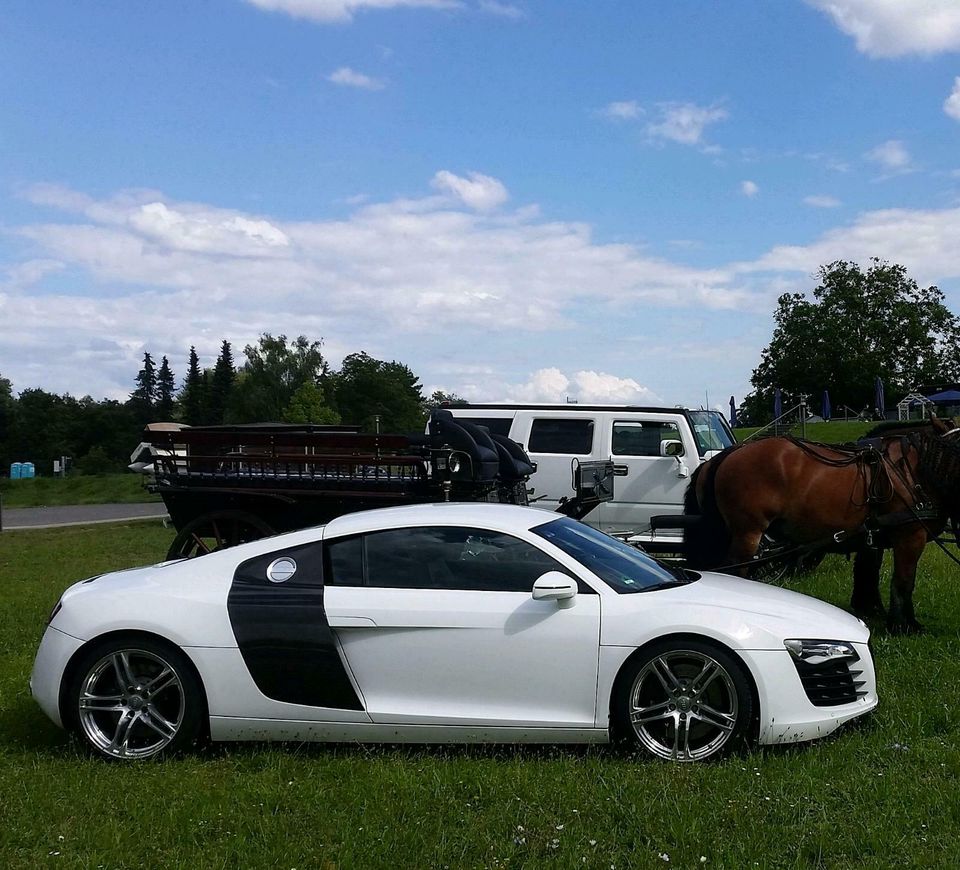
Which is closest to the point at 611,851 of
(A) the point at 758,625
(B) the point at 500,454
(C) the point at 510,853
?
(C) the point at 510,853

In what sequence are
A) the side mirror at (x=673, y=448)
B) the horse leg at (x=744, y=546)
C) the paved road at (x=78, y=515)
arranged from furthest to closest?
the paved road at (x=78, y=515) → the side mirror at (x=673, y=448) → the horse leg at (x=744, y=546)

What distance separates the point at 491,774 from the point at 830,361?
70821mm

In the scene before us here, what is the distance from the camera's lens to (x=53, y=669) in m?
5.42

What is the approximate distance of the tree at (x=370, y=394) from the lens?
93.1 metres

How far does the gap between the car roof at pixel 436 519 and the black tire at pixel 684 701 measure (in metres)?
1.04

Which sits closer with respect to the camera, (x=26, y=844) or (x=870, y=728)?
(x=26, y=844)

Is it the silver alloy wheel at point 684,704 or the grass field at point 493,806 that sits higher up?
the silver alloy wheel at point 684,704

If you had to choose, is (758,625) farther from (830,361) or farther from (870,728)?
(830,361)

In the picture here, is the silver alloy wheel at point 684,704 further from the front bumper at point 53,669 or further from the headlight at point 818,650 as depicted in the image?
the front bumper at point 53,669

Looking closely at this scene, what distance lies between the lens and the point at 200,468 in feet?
36.2

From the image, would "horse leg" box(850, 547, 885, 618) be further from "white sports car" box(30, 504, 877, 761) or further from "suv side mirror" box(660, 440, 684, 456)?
"suv side mirror" box(660, 440, 684, 456)

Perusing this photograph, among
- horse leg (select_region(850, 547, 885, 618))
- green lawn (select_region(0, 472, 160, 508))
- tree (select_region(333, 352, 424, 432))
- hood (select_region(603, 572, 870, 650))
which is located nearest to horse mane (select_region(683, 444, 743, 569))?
horse leg (select_region(850, 547, 885, 618))

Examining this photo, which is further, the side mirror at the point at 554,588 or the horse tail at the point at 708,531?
the horse tail at the point at 708,531

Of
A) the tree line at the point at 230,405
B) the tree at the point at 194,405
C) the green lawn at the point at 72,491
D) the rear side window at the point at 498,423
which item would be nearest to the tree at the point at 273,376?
the tree line at the point at 230,405
